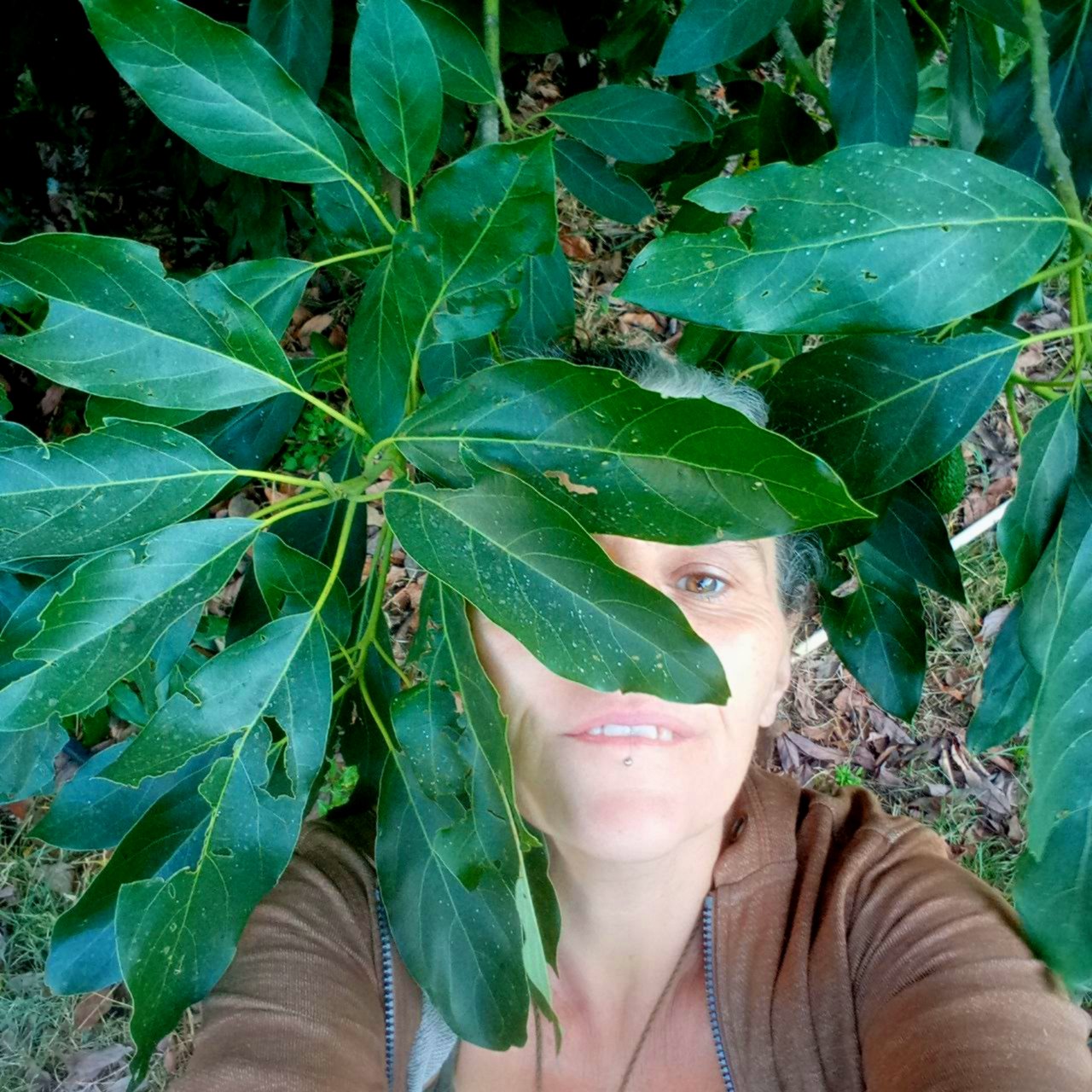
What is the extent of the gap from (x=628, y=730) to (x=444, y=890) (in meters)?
0.28

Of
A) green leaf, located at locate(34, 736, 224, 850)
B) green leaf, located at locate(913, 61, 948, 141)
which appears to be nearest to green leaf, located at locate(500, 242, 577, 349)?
green leaf, located at locate(34, 736, 224, 850)

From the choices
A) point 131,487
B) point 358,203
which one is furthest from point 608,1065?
point 358,203

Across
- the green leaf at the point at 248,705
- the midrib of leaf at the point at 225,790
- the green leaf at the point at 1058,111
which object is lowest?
the midrib of leaf at the point at 225,790

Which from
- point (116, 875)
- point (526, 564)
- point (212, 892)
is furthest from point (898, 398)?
point (116, 875)

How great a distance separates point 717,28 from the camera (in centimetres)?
97

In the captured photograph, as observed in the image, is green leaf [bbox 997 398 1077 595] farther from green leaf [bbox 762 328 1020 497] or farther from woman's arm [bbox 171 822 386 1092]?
woman's arm [bbox 171 822 386 1092]

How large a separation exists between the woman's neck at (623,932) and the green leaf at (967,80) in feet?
3.39

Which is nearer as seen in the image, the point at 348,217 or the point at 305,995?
the point at 348,217

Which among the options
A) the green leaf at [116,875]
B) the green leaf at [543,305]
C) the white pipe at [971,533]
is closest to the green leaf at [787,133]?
the green leaf at [543,305]

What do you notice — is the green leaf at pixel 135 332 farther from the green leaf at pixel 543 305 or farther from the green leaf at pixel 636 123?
the green leaf at pixel 636 123

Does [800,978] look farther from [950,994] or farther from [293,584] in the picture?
[293,584]

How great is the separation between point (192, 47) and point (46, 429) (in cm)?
192

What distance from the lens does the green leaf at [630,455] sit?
0.62 m

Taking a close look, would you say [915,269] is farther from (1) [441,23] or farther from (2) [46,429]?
(2) [46,429]
